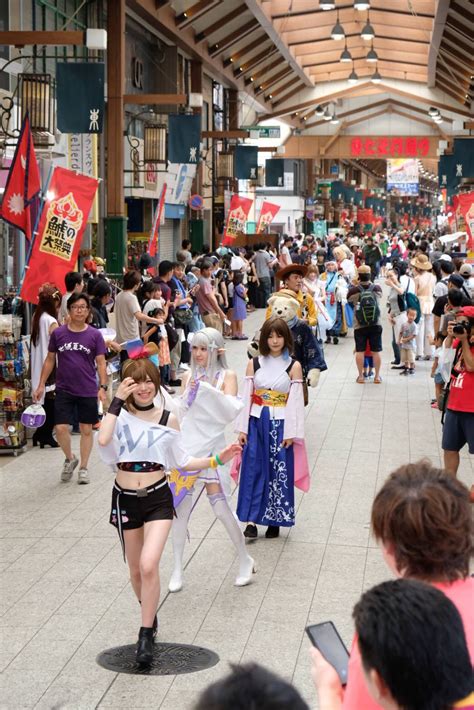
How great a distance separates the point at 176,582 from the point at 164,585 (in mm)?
149

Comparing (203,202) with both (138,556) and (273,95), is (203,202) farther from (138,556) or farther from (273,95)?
(138,556)

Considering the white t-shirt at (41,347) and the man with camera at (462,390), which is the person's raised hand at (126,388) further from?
the white t-shirt at (41,347)

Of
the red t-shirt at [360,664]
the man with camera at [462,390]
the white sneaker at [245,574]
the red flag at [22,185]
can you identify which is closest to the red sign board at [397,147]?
the red flag at [22,185]

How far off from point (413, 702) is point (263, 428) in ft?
18.3

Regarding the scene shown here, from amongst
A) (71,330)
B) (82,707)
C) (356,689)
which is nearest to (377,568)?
(82,707)

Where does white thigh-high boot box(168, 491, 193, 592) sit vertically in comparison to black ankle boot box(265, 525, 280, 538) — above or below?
above

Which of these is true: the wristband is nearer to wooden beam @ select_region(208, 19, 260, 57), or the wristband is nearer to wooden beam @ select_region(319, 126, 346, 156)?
wooden beam @ select_region(208, 19, 260, 57)

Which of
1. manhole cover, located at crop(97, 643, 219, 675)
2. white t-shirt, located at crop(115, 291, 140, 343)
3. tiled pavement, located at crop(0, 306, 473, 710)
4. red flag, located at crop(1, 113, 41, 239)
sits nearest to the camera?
tiled pavement, located at crop(0, 306, 473, 710)

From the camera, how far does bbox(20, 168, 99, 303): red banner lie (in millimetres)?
10836

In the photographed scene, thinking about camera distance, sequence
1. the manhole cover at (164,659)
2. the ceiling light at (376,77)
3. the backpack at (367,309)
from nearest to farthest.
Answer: the manhole cover at (164,659) → the backpack at (367,309) → the ceiling light at (376,77)

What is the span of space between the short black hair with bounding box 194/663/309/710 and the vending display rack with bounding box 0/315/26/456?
9090 mm

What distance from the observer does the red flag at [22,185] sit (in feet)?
35.1

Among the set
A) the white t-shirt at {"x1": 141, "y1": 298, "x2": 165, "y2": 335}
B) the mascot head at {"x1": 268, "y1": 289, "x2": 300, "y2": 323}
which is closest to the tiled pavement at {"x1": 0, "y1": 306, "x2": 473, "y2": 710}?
the mascot head at {"x1": 268, "y1": 289, "x2": 300, "y2": 323}

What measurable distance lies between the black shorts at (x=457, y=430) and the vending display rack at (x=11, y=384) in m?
4.20
